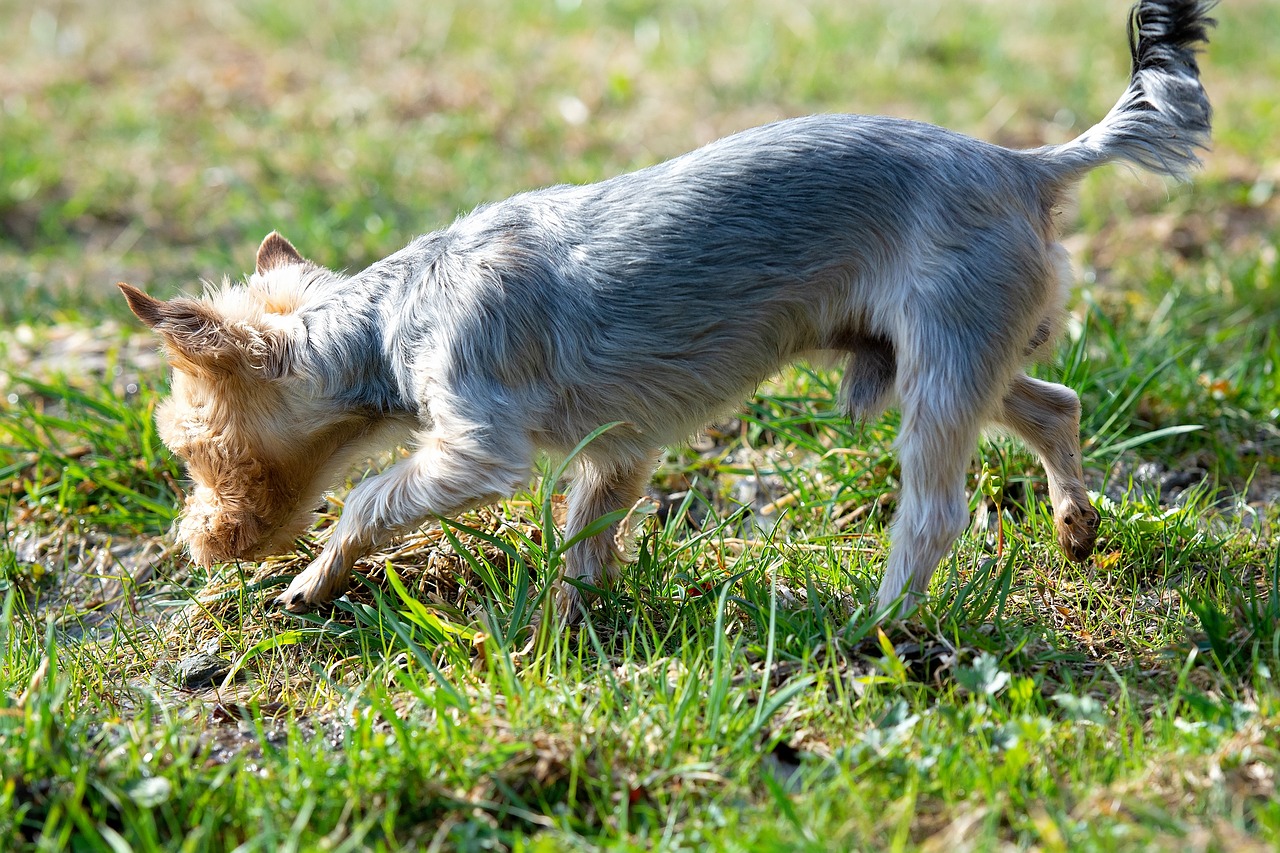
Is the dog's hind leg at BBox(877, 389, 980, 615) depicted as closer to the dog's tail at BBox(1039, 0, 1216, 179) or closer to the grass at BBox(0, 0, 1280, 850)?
the grass at BBox(0, 0, 1280, 850)

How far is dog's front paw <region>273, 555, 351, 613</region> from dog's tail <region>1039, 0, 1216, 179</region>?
7.61 feet

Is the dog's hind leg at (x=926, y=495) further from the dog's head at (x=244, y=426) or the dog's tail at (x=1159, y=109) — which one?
the dog's head at (x=244, y=426)

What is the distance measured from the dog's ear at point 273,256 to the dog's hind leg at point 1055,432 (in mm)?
2347

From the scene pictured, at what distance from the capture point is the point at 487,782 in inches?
104

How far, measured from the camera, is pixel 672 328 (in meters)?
3.32

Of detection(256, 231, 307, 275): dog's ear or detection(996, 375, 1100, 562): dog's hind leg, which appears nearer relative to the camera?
detection(996, 375, 1100, 562): dog's hind leg

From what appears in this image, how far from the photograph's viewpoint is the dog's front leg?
3.28m

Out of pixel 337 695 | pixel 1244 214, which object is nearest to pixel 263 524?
pixel 337 695

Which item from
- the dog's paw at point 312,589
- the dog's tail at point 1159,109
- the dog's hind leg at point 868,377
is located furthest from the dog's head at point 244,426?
the dog's tail at point 1159,109

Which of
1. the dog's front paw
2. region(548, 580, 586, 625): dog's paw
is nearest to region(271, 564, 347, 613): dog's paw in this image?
the dog's front paw

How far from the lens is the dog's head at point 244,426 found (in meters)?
3.52

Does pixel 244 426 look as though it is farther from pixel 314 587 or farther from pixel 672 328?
pixel 672 328

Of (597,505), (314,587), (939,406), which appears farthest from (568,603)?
(939,406)

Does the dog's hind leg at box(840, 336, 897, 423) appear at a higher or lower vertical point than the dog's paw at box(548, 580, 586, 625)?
higher
